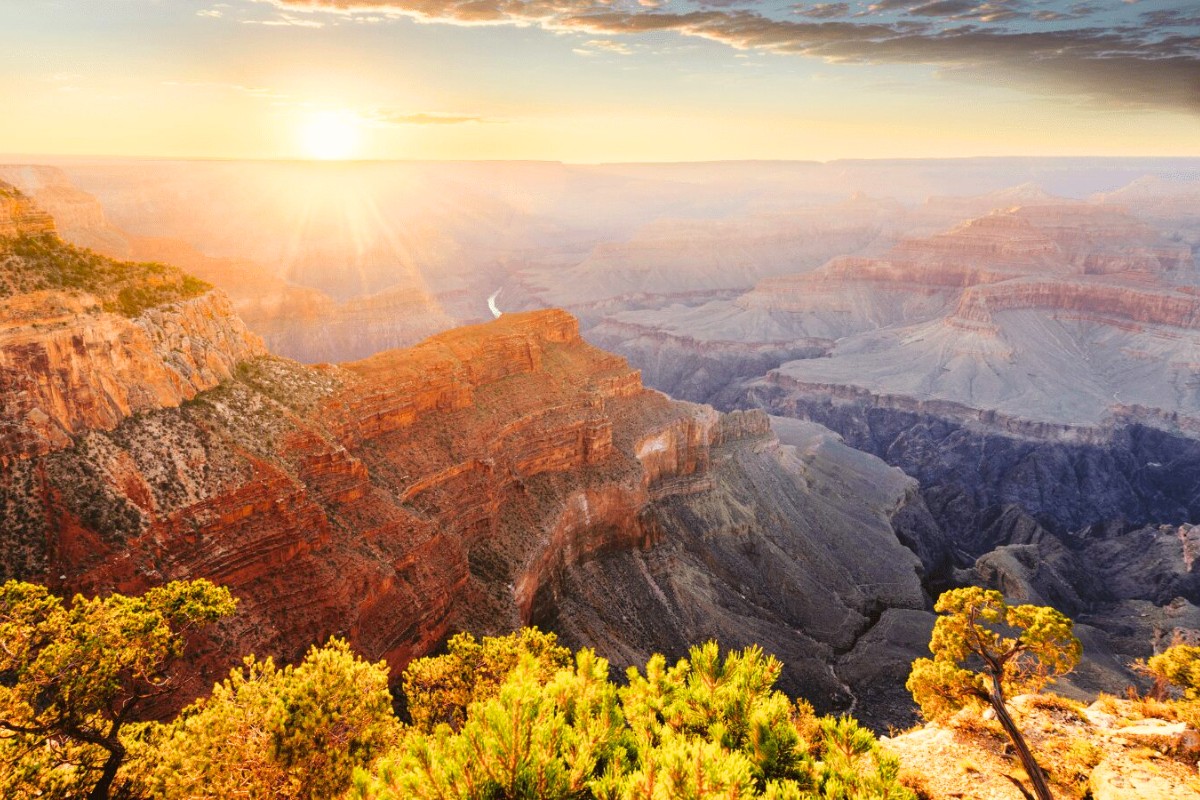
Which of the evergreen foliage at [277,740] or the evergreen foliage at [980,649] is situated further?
the evergreen foliage at [980,649]

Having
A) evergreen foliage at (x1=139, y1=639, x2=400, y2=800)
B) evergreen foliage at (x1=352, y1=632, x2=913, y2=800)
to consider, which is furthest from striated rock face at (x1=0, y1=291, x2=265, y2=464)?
evergreen foliage at (x1=352, y1=632, x2=913, y2=800)

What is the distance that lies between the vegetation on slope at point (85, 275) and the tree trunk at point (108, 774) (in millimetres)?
21423

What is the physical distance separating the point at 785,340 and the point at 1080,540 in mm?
83616

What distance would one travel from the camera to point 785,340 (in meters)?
160

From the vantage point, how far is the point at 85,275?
29.2 metres

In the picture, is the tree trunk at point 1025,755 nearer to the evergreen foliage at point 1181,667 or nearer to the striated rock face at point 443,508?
the evergreen foliage at point 1181,667

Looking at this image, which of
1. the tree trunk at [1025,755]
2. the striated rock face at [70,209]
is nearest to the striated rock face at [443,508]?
the tree trunk at [1025,755]

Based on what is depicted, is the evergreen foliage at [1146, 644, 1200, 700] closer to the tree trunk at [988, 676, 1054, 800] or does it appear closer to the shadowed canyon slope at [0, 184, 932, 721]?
the tree trunk at [988, 676, 1054, 800]

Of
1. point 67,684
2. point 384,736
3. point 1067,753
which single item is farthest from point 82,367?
point 1067,753

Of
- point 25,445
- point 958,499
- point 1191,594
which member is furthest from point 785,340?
point 25,445

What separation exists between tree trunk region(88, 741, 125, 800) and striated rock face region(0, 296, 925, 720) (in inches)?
471

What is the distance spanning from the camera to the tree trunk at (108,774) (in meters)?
12.5

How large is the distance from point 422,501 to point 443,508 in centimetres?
137

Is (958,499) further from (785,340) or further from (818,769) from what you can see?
(818,769)
